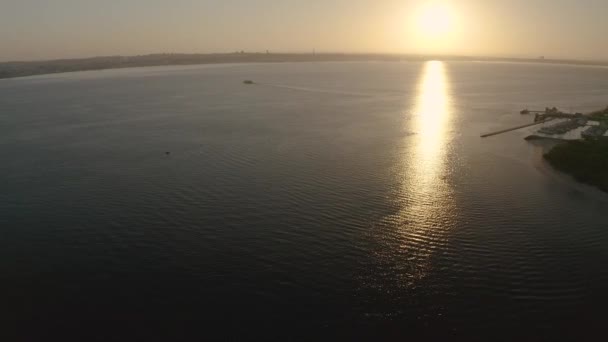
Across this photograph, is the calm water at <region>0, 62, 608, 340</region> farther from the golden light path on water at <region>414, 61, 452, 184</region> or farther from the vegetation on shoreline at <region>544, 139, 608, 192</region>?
the vegetation on shoreline at <region>544, 139, 608, 192</region>

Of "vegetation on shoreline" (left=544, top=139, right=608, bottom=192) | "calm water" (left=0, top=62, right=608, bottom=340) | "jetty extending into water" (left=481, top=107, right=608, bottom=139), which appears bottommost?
"calm water" (left=0, top=62, right=608, bottom=340)

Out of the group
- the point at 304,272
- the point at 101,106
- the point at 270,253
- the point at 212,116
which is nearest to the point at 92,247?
the point at 270,253

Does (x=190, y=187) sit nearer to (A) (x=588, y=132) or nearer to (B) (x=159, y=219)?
(B) (x=159, y=219)

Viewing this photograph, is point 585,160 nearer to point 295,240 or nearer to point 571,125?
point 571,125

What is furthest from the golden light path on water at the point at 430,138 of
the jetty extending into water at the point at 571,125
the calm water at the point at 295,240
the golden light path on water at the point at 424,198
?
the jetty extending into water at the point at 571,125

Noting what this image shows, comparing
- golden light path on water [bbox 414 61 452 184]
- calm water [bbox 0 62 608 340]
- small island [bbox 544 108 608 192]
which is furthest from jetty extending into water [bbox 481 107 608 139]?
golden light path on water [bbox 414 61 452 184]

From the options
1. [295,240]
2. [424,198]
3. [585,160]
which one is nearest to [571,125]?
[585,160]

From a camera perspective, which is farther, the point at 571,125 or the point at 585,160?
the point at 571,125
